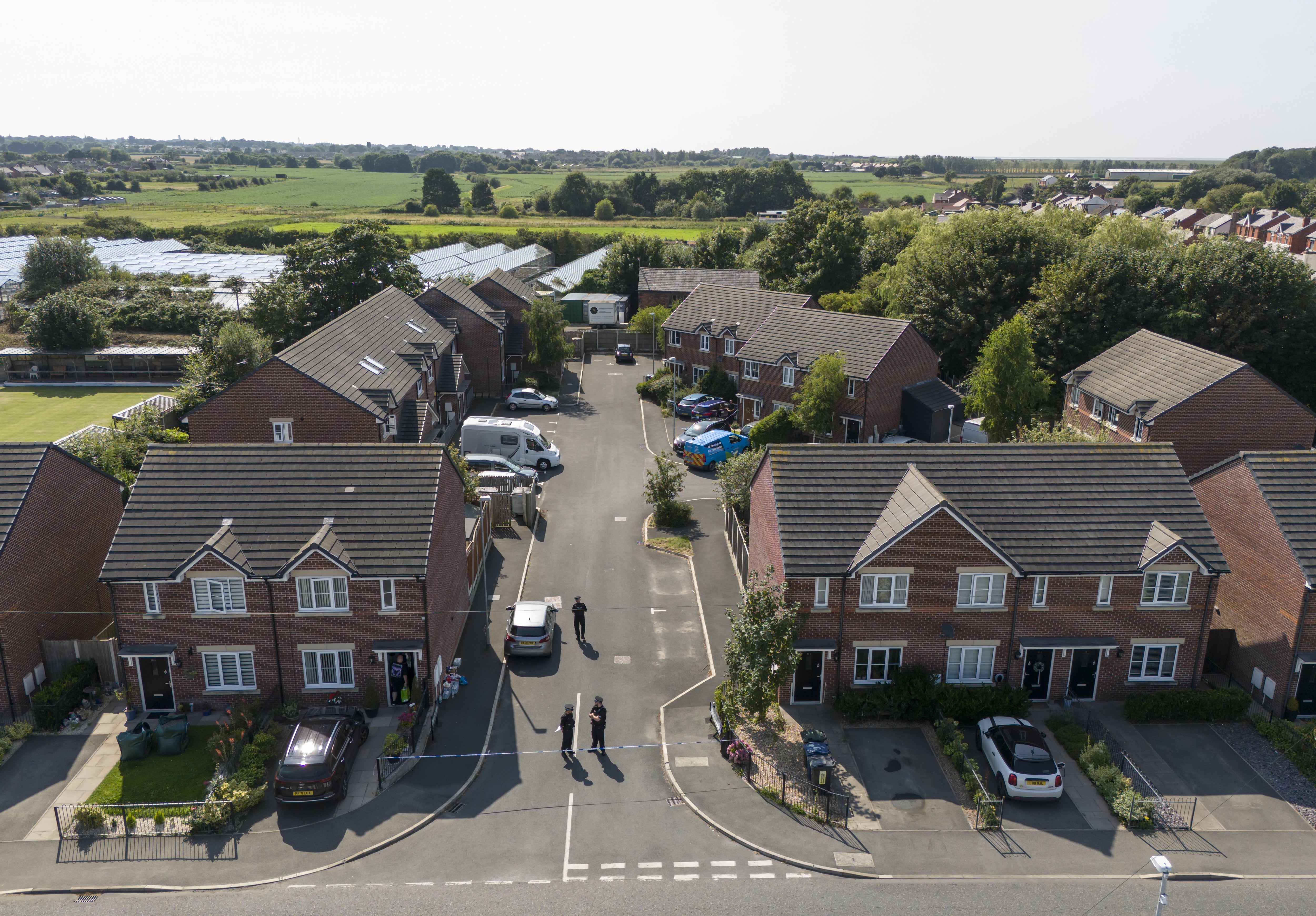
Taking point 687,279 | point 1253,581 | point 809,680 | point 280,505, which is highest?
point 687,279

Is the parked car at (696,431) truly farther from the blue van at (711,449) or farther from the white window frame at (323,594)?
the white window frame at (323,594)

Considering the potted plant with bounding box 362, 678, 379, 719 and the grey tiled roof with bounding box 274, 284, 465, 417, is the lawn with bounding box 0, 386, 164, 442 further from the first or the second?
the potted plant with bounding box 362, 678, 379, 719

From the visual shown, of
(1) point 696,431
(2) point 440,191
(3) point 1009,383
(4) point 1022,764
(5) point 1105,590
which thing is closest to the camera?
(4) point 1022,764

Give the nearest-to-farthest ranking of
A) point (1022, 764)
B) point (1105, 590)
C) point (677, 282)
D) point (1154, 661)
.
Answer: point (1022, 764) < point (1105, 590) < point (1154, 661) < point (677, 282)

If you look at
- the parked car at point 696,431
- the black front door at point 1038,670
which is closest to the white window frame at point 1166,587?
the black front door at point 1038,670

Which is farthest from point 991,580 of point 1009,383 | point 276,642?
point 276,642

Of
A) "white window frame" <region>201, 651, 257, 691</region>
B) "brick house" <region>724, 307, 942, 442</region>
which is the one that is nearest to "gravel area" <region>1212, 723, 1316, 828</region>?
"brick house" <region>724, 307, 942, 442</region>

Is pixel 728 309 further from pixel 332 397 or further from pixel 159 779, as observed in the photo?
pixel 159 779
